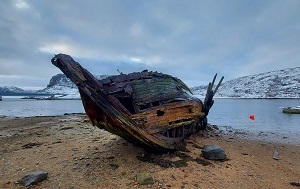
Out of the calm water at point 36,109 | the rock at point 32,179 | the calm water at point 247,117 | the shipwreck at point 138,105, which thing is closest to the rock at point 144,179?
the shipwreck at point 138,105

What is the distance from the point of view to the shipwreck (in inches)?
257

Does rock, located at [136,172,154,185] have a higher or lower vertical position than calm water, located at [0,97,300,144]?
higher

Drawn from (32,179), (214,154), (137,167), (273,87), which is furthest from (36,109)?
(273,87)

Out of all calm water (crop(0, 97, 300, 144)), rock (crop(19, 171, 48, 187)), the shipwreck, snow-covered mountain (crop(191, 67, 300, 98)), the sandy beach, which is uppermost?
snow-covered mountain (crop(191, 67, 300, 98))

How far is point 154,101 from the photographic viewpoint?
7.91 metres

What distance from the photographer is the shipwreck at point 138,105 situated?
21.4 ft

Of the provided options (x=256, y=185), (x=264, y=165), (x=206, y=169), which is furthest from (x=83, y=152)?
(x=264, y=165)

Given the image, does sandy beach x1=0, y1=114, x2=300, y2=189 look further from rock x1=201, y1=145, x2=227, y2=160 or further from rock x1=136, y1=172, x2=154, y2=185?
rock x1=201, y1=145, x2=227, y2=160

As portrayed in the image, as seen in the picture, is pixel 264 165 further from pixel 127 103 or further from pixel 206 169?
pixel 127 103

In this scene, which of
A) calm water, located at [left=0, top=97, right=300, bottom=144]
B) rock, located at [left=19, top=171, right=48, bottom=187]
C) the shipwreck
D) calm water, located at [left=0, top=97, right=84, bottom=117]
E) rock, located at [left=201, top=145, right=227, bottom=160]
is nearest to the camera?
rock, located at [left=19, top=171, right=48, bottom=187]

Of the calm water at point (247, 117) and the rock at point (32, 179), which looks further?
the calm water at point (247, 117)

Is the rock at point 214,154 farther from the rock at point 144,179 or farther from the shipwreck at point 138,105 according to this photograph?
the rock at point 144,179

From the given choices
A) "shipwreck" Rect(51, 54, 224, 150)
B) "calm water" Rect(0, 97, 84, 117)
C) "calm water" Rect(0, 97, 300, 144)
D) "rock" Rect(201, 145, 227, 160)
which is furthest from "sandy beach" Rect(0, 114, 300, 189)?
"calm water" Rect(0, 97, 84, 117)

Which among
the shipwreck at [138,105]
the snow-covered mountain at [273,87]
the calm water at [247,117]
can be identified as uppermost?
the snow-covered mountain at [273,87]
